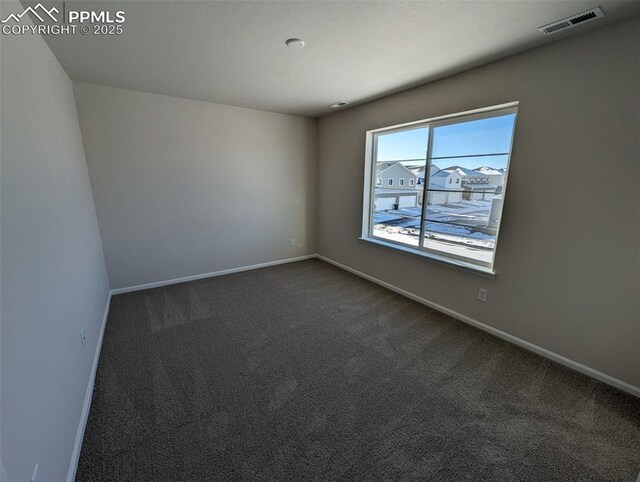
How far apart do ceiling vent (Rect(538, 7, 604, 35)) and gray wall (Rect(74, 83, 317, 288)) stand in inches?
131

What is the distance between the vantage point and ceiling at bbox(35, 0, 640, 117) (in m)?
1.65

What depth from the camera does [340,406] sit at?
A: 1.82m

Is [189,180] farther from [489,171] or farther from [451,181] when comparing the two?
[489,171]

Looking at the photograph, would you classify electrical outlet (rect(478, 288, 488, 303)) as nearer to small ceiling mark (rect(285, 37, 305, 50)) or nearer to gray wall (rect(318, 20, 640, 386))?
gray wall (rect(318, 20, 640, 386))

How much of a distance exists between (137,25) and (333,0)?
1349 mm

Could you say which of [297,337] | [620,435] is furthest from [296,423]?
[620,435]

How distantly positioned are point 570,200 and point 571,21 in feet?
3.96

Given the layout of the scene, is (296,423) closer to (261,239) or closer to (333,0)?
(333,0)

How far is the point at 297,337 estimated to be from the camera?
2.62 meters

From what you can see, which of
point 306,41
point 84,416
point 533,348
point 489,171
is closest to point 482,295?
point 533,348

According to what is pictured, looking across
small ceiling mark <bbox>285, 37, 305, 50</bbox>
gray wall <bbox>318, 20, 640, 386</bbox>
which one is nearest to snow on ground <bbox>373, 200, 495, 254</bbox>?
gray wall <bbox>318, 20, 640, 386</bbox>

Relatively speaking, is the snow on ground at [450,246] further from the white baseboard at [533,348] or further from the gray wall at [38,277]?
the gray wall at [38,277]

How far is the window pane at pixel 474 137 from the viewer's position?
8.15 ft

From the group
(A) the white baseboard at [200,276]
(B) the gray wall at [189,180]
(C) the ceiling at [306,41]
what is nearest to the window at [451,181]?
(C) the ceiling at [306,41]
